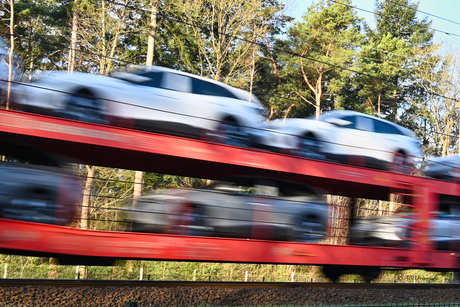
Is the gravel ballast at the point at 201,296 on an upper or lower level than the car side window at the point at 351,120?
lower

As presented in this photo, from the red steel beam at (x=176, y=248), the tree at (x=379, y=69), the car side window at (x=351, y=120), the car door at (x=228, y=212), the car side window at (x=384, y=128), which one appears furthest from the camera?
the tree at (x=379, y=69)

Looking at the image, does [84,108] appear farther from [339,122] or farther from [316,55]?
[316,55]

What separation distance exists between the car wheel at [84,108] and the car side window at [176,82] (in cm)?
110

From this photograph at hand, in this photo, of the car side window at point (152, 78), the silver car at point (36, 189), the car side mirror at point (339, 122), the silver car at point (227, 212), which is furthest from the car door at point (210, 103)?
the car side mirror at point (339, 122)

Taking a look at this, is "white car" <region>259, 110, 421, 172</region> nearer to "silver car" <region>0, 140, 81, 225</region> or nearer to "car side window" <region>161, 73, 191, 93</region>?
"car side window" <region>161, 73, 191, 93</region>

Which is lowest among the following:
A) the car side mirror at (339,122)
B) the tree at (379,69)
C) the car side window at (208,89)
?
the car side mirror at (339,122)

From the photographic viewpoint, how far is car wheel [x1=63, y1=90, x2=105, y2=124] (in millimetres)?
6590

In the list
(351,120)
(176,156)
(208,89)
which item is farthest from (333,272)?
(176,156)

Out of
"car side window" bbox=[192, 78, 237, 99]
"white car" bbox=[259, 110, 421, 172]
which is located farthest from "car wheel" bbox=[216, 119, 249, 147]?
"car side window" bbox=[192, 78, 237, 99]

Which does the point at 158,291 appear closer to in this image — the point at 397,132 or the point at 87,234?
the point at 87,234

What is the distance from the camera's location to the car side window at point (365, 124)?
9328mm

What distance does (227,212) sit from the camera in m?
7.03

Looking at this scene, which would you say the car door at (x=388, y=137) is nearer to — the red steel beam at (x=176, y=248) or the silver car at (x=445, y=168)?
the silver car at (x=445, y=168)

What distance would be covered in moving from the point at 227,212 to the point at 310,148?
2284 mm
